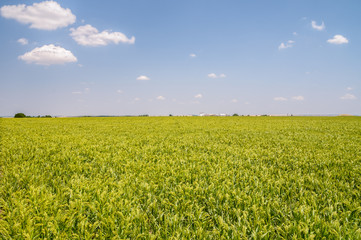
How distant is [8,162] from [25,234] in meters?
5.39

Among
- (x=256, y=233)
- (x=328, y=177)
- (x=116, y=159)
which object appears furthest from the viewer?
(x=116, y=159)

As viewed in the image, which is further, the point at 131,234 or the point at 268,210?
the point at 268,210

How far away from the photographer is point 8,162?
265 inches

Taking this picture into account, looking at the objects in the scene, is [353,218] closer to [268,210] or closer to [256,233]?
[268,210]

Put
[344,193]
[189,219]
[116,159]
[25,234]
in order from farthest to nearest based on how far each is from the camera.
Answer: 1. [116,159]
2. [344,193]
3. [189,219]
4. [25,234]

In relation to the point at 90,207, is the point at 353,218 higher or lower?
lower

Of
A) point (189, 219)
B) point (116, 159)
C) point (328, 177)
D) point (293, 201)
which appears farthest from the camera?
point (116, 159)

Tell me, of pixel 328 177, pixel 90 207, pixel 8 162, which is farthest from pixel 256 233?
pixel 8 162

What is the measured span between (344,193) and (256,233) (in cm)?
273

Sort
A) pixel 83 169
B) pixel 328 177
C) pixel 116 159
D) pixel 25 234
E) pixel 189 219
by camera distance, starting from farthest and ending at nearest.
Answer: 1. pixel 116 159
2. pixel 83 169
3. pixel 328 177
4. pixel 189 219
5. pixel 25 234

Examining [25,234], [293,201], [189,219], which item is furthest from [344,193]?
[25,234]

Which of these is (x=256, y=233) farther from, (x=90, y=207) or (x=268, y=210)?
(x=90, y=207)

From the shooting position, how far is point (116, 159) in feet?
21.9

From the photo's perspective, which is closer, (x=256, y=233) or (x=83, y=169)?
(x=256, y=233)
